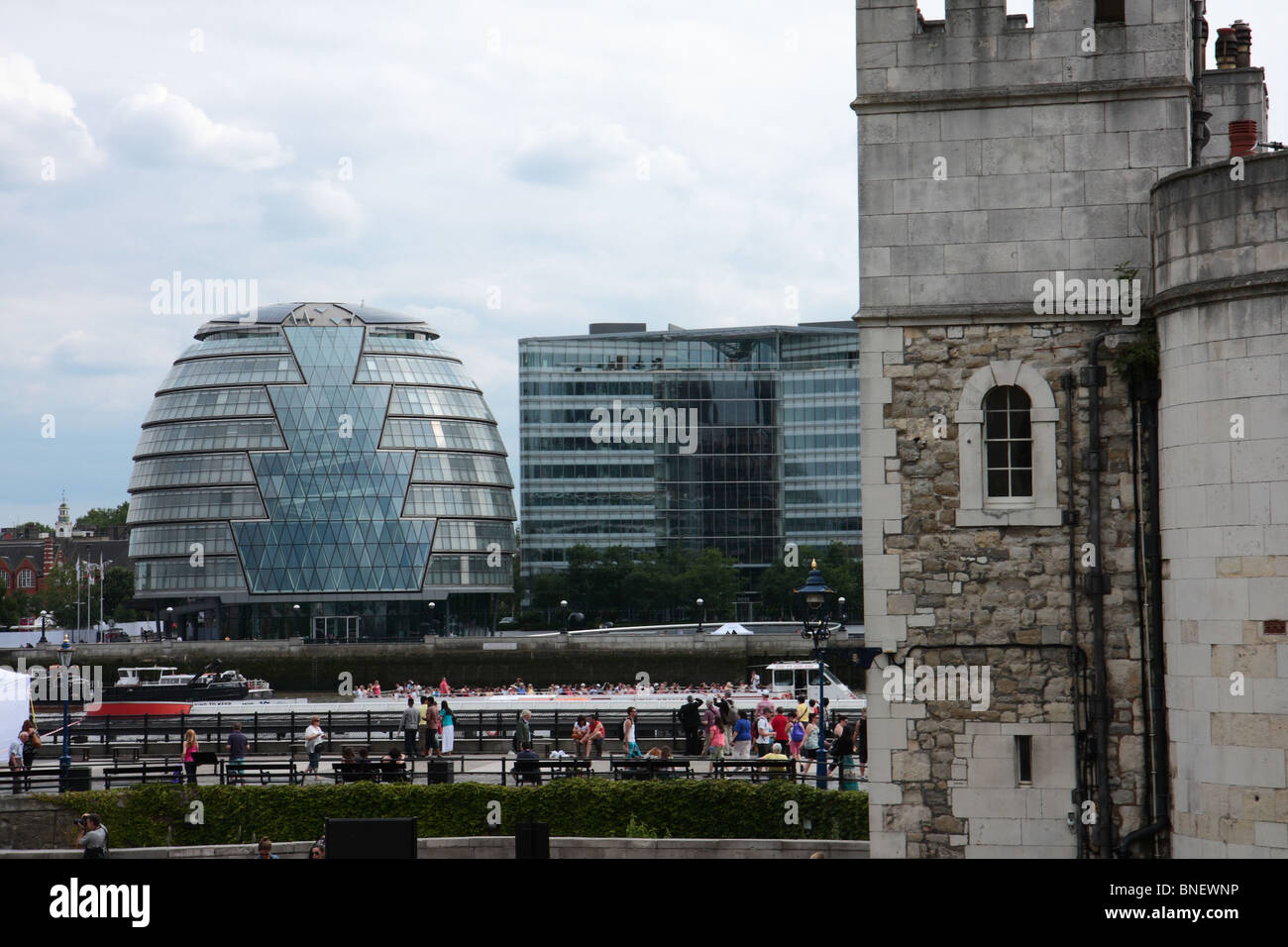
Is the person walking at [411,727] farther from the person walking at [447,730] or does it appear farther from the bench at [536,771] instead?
the bench at [536,771]

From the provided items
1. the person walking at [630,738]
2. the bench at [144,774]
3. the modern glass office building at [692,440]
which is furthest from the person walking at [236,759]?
the modern glass office building at [692,440]

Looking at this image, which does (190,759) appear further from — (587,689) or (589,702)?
(587,689)

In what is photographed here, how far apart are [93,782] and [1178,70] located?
78.9 feet

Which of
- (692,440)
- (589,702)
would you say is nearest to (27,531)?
(692,440)

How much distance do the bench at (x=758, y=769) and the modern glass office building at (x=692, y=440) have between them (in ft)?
321

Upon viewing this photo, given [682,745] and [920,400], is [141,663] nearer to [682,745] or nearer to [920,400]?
[682,745]

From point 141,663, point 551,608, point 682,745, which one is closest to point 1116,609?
point 682,745

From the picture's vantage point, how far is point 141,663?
89.9 meters

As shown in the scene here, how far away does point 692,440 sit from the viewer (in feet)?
406

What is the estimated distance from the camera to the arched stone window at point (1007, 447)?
14.9 m

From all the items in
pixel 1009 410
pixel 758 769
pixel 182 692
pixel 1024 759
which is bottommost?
pixel 182 692

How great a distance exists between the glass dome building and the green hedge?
319 feet

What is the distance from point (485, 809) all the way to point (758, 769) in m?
4.86

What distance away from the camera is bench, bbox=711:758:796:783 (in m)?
24.4
